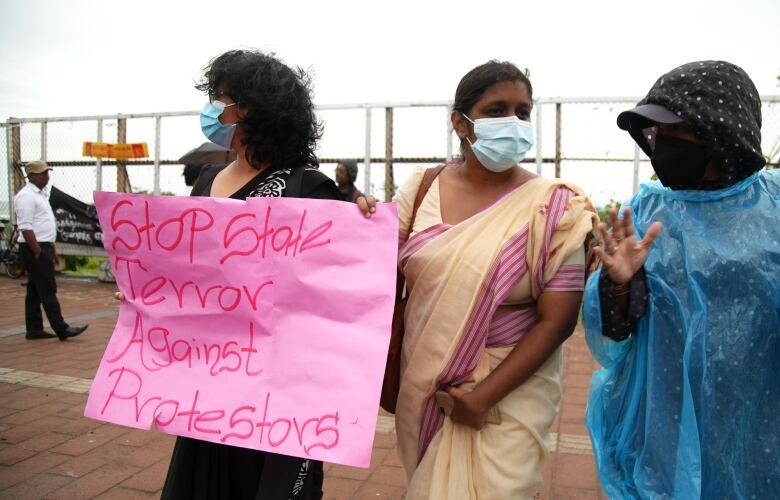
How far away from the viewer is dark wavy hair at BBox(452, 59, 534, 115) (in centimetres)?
196

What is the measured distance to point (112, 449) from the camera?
3635 mm

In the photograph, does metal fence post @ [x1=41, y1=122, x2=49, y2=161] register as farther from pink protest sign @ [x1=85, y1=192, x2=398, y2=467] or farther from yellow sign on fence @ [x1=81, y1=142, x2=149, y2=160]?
pink protest sign @ [x1=85, y1=192, x2=398, y2=467]

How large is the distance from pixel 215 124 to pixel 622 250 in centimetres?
127

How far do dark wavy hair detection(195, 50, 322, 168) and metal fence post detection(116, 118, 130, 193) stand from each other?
356 inches

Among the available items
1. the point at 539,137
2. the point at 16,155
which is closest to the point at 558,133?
the point at 539,137

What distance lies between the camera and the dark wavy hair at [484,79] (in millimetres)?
1961

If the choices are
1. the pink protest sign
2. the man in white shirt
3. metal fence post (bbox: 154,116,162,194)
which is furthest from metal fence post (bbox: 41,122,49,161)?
the pink protest sign

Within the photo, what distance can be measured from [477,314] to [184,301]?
2.91 feet

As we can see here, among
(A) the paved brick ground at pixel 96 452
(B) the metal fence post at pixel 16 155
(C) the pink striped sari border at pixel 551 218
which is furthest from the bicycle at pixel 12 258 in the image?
(C) the pink striped sari border at pixel 551 218

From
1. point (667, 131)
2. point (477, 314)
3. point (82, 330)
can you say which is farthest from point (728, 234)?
point (82, 330)

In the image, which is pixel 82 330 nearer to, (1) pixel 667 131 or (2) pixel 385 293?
(2) pixel 385 293

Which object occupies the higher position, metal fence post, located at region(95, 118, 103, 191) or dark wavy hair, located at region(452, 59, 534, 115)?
metal fence post, located at region(95, 118, 103, 191)

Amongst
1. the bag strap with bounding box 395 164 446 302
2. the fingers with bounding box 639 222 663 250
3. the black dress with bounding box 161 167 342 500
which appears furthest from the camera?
the bag strap with bounding box 395 164 446 302

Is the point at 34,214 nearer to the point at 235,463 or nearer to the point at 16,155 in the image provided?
the point at 16,155
